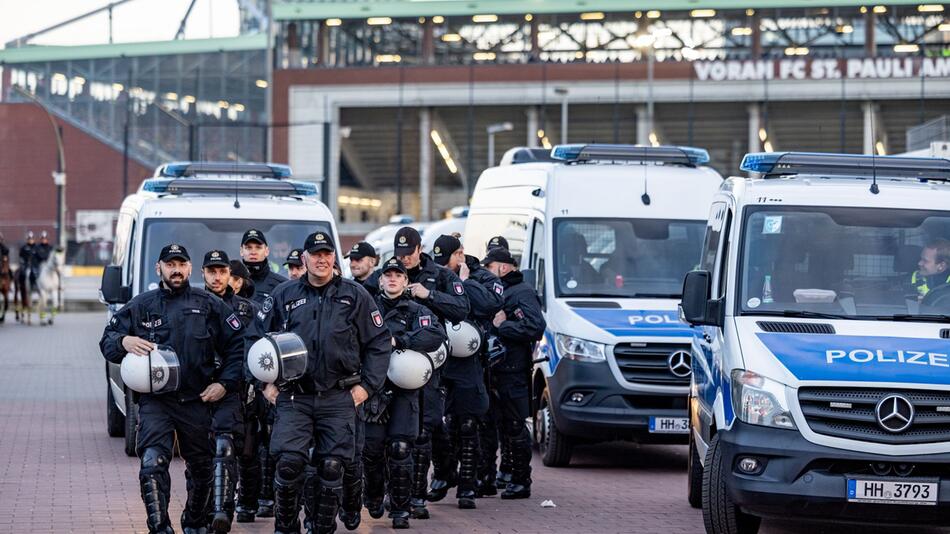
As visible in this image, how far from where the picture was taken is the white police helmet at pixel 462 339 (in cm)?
1117

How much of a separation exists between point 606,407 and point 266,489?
3.84 meters

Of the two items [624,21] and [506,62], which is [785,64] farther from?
[506,62]

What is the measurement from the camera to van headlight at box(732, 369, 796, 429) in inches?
348

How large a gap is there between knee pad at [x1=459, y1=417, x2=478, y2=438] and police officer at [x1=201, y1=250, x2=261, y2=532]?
1.56 metres

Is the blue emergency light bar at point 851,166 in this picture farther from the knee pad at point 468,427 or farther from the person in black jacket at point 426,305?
the knee pad at point 468,427

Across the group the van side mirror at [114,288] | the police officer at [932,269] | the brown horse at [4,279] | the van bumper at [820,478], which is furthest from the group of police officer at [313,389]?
the brown horse at [4,279]

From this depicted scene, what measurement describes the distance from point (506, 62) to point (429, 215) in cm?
718

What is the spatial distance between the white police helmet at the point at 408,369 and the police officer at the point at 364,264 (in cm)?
78

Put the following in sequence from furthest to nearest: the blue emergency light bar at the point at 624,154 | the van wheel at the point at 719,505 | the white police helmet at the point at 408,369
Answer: the blue emergency light bar at the point at 624,154 → the white police helmet at the point at 408,369 → the van wheel at the point at 719,505

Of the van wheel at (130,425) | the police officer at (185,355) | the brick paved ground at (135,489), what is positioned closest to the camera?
the police officer at (185,355)

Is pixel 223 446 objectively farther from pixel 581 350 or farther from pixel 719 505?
pixel 581 350

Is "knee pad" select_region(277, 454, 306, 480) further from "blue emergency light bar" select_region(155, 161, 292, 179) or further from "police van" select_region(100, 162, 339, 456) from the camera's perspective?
Answer: "blue emergency light bar" select_region(155, 161, 292, 179)

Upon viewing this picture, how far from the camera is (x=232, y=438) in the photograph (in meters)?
9.81

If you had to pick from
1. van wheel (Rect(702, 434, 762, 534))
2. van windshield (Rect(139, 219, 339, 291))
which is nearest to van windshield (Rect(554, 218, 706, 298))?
van windshield (Rect(139, 219, 339, 291))
